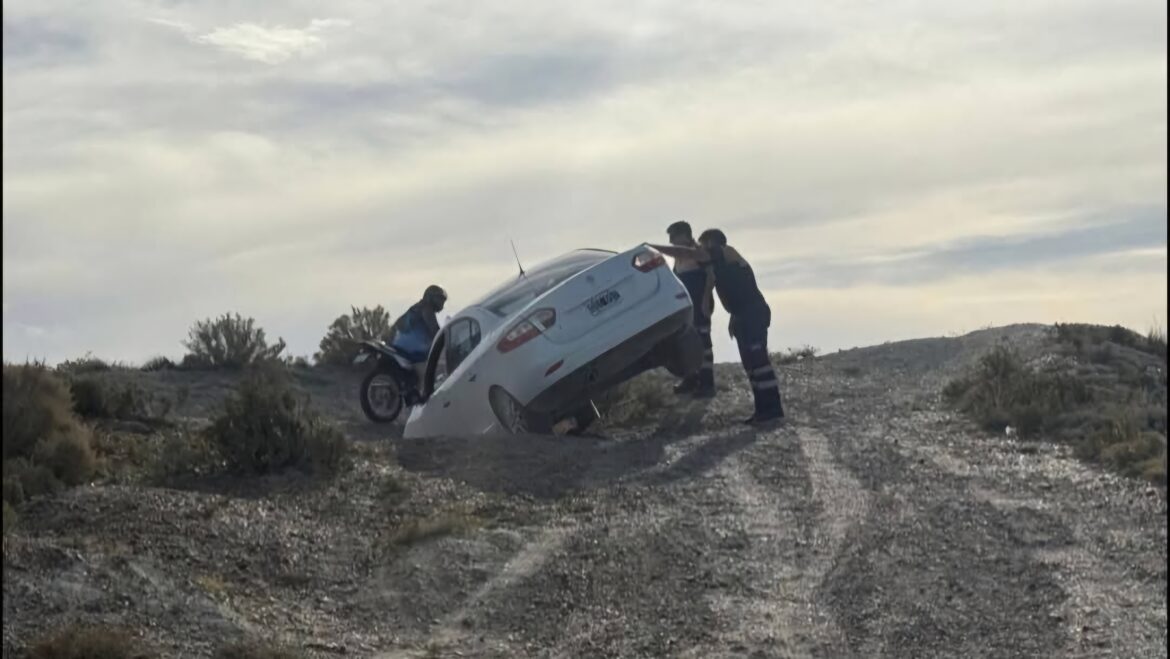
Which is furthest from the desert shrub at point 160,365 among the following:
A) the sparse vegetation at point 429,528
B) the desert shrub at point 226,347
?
the sparse vegetation at point 429,528

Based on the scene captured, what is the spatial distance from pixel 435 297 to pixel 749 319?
175 inches

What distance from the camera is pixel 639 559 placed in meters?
10.3

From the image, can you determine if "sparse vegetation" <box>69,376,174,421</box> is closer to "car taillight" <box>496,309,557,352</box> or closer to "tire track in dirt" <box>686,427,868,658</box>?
"car taillight" <box>496,309,557,352</box>

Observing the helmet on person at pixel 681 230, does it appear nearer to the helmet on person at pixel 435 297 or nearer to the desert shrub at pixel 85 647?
the helmet on person at pixel 435 297

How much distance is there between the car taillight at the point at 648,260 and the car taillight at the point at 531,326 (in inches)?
38.0

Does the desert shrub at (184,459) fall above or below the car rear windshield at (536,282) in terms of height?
below

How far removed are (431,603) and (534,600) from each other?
22.3 inches

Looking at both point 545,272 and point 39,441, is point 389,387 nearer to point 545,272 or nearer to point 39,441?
point 545,272

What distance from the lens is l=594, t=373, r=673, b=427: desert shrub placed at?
17.2 metres

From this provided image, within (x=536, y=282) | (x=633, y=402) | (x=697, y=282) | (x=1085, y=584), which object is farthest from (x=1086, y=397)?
(x=1085, y=584)

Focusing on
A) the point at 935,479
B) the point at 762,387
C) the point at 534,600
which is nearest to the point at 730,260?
the point at 762,387

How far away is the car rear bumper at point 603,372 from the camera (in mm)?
14805

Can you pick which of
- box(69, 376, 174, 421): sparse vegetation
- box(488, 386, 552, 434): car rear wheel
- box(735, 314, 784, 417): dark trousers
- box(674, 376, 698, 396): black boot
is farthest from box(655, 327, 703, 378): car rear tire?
box(69, 376, 174, 421): sparse vegetation

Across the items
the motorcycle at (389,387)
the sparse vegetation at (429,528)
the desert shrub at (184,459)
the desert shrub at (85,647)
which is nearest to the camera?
the desert shrub at (85,647)
